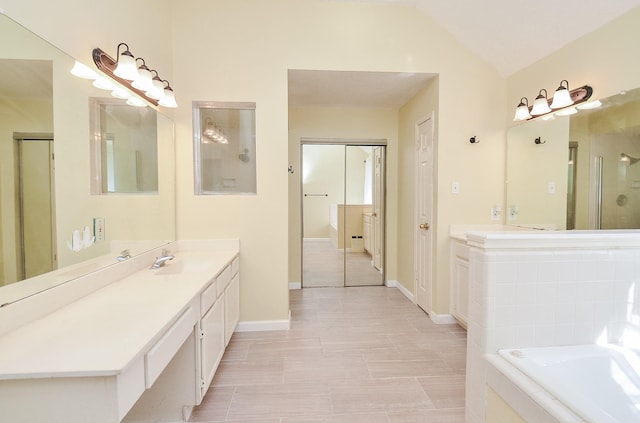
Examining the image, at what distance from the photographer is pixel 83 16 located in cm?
158

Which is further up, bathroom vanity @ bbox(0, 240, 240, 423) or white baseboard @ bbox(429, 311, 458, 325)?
bathroom vanity @ bbox(0, 240, 240, 423)

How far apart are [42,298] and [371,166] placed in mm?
3808

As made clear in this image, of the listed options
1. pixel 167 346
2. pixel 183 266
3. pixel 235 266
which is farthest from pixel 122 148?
pixel 167 346

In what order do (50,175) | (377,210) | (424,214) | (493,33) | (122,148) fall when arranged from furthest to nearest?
(377,210) → (424,214) → (493,33) → (122,148) → (50,175)

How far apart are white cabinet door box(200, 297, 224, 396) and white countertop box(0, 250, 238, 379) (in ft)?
0.92

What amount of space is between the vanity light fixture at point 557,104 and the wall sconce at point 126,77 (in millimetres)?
3053

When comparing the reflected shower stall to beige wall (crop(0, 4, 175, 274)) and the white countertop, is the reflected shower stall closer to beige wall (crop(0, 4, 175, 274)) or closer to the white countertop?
the white countertop

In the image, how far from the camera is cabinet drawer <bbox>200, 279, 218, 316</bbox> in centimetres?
162

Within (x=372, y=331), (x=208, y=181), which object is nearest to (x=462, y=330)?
(x=372, y=331)

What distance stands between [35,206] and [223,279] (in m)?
1.15

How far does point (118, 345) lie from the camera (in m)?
0.96

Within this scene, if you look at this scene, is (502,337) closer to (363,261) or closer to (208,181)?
(208,181)

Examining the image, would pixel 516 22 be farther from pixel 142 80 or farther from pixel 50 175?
pixel 50 175

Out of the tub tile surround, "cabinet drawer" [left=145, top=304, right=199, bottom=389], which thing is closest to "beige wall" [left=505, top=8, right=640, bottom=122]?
the tub tile surround
